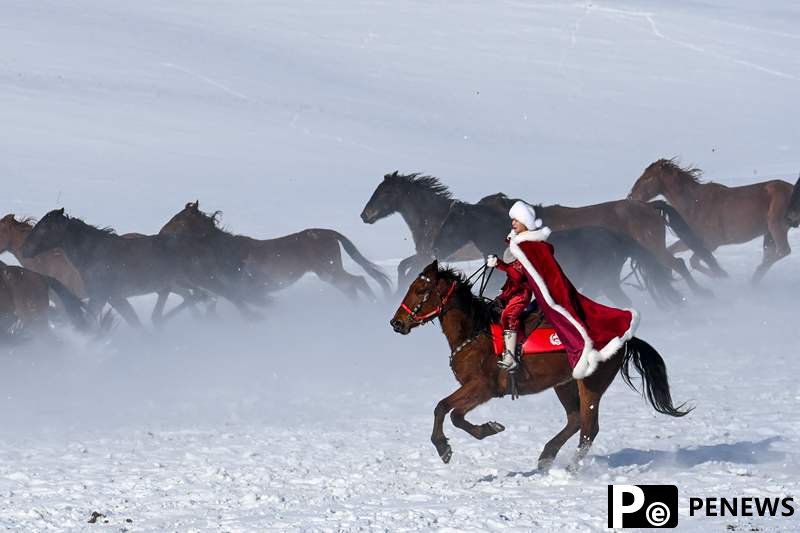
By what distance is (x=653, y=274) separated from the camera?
651 inches

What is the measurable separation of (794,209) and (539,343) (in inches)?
384

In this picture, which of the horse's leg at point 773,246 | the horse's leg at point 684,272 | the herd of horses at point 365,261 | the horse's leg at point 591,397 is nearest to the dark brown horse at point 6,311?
the herd of horses at point 365,261

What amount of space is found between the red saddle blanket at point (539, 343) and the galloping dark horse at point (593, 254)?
23.9 ft

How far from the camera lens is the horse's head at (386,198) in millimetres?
17844

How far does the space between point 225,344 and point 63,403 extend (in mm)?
3396

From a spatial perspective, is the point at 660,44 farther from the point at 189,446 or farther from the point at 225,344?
the point at 189,446

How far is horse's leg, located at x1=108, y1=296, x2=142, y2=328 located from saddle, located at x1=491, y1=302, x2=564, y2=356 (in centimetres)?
852

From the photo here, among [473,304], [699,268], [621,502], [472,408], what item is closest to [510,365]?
[472,408]

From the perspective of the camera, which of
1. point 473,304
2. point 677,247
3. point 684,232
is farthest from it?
point 677,247

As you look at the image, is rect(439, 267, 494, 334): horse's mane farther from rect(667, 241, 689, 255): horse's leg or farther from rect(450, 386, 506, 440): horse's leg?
rect(667, 241, 689, 255): horse's leg

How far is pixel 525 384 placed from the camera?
9156 millimetres

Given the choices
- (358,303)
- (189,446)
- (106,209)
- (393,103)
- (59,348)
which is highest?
(393,103)

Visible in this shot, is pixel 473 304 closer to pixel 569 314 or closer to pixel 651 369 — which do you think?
pixel 569 314

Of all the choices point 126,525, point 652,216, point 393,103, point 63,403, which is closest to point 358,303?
point 652,216
